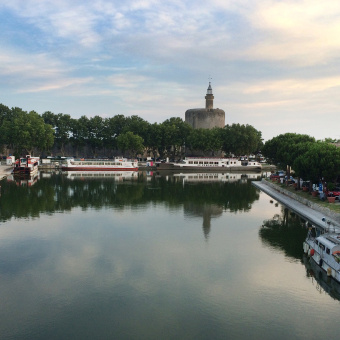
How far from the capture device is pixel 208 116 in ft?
491

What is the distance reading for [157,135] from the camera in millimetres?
133375

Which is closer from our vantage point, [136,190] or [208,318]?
[208,318]

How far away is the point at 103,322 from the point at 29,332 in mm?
3456

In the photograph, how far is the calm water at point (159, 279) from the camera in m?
17.4

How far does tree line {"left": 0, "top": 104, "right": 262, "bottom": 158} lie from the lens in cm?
12075

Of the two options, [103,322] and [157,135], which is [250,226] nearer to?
[103,322]

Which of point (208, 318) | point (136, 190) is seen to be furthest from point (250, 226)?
point (136, 190)

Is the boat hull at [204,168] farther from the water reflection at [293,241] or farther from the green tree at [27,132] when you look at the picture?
the water reflection at [293,241]

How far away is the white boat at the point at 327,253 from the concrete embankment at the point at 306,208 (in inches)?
150

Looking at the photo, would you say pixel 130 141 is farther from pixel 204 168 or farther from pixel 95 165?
pixel 204 168

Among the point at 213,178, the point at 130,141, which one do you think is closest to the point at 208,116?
the point at 130,141

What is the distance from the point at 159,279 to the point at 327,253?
462 inches

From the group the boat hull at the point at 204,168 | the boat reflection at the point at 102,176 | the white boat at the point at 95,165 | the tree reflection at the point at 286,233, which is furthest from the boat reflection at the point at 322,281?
the boat hull at the point at 204,168

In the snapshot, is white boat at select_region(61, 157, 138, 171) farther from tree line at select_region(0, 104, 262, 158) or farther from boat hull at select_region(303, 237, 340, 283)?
boat hull at select_region(303, 237, 340, 283)
